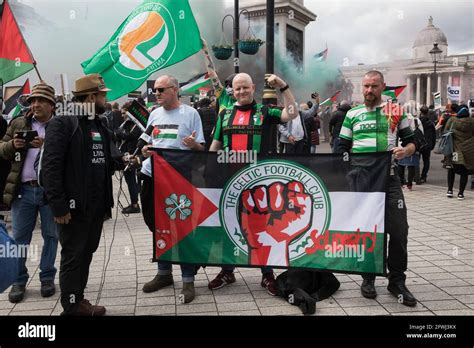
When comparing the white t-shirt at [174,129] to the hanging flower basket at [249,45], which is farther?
the hanging flower basket at [249,45]

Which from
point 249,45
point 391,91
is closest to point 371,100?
point 391,91

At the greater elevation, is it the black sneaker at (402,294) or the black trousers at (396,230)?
the black trousers at (396,230)

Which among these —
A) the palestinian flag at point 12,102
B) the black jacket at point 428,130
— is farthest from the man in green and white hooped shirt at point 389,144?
the black jacket at point 428,130

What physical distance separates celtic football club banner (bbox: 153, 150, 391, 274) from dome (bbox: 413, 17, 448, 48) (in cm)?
8051

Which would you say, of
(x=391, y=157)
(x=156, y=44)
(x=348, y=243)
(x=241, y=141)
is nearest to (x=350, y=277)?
(x=348, y=243)

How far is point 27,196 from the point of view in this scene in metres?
4.65

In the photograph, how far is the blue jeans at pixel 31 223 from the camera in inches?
183

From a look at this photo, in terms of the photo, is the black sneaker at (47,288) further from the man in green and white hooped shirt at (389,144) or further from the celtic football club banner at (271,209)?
the man in green and white hooped shirt at (389,144)

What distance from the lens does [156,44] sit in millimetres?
5539

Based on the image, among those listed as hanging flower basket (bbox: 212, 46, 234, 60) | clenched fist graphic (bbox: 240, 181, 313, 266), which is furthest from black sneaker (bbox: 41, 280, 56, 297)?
hanging flower basket (bbox: 212, 46, 234, 60)

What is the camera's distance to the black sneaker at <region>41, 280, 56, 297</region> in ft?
15.1

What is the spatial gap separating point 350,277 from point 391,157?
147 centimetres

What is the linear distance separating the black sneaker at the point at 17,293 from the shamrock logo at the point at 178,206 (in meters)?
1.60

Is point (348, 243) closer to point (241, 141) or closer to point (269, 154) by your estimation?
point (269, 154)
